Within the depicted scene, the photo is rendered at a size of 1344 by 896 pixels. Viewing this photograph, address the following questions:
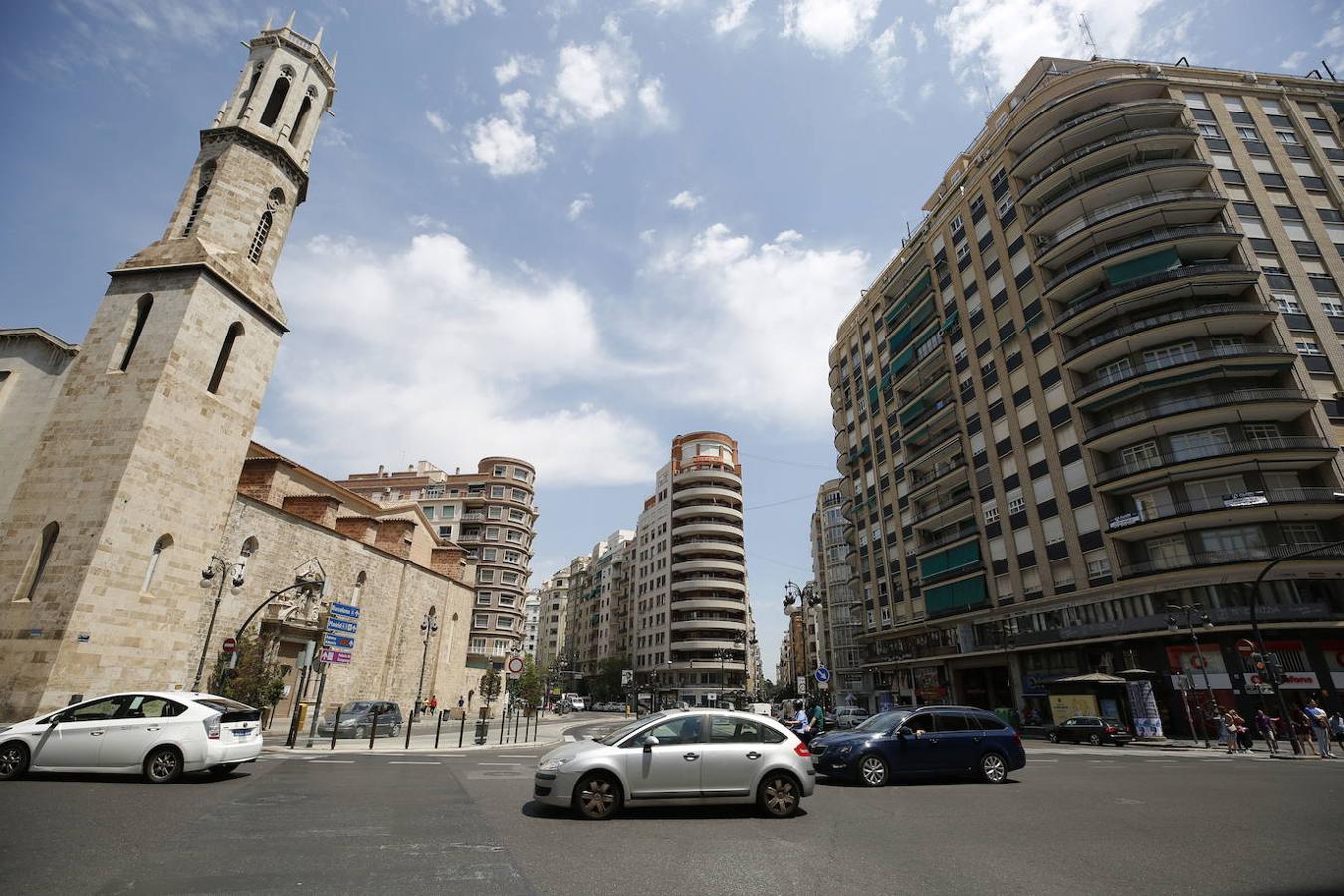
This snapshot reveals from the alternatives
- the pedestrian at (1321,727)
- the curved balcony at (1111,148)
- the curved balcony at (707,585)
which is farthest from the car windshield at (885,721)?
the curved balcony at (707,585)

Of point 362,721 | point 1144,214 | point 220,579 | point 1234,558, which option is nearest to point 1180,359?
point 1144,214

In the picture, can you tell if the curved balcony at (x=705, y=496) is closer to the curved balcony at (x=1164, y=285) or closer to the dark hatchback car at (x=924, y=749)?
the curved balcony at (x=1164, y=285)

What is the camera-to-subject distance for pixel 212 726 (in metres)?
9.78

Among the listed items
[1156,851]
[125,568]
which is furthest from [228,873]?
[125,568]

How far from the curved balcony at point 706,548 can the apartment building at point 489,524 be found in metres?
17.9

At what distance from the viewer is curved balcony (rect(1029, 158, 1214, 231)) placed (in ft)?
109

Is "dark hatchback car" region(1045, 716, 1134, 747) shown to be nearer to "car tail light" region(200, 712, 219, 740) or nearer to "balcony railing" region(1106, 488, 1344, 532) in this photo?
"balcony railing" region(1106, 488, 1344, 532)

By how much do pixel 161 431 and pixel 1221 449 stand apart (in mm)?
42919

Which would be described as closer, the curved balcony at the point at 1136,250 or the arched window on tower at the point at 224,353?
the arched window on tower at the point at 224,353

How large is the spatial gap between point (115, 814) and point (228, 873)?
3489 millimetres

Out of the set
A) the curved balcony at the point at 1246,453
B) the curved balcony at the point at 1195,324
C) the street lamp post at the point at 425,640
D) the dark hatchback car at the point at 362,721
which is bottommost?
the dark hatchback car at the point at 362,721

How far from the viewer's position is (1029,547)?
1372 inches

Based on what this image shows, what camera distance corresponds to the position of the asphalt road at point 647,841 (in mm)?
4973

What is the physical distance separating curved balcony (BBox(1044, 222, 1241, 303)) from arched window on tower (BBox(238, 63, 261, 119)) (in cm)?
4159
